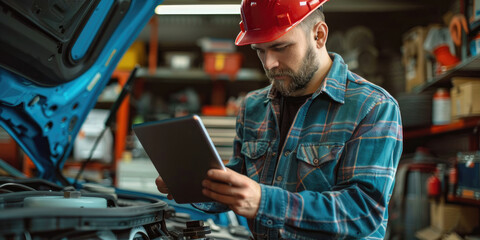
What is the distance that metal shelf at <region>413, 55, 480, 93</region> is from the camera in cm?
271

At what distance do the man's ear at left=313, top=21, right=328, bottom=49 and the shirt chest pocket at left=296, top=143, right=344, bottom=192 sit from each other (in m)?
0.38

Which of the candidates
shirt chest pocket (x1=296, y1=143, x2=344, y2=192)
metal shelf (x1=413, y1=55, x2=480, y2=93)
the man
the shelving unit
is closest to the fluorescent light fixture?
metal shelf (x1=413, y1=55, x2=480, y2=93)

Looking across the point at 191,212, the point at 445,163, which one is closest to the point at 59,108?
the point at 191,212

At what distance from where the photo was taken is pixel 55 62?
1.55 meters

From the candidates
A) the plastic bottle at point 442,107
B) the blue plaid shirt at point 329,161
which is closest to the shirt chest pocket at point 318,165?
the blue plaid shirt at point 329,161

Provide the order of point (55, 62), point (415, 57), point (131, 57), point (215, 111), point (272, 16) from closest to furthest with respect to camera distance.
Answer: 1. point (272, 16)
2. point (55, 62)
3. point (415, 57)
4. point (215, 111)
5. point (131, 57)

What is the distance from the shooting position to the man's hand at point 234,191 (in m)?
1.08

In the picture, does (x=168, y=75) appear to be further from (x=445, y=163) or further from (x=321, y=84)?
(x=321, y=84)

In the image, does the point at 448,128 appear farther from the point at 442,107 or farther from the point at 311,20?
the point at 311,20

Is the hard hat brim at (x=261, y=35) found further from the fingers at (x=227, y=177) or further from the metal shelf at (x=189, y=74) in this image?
the metal shelf at (x=189, y=74)

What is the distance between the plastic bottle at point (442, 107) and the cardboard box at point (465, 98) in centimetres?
33

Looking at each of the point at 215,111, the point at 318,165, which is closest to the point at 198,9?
the point at 215,111

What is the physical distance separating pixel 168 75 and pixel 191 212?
11.5 ft

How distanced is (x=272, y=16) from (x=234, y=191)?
0.66 m
